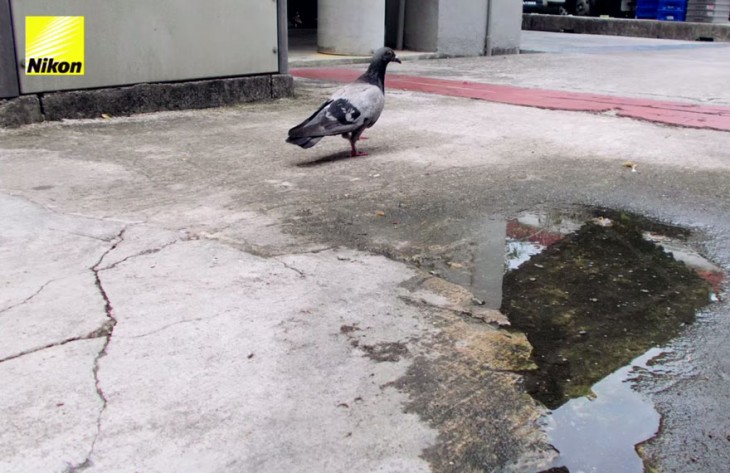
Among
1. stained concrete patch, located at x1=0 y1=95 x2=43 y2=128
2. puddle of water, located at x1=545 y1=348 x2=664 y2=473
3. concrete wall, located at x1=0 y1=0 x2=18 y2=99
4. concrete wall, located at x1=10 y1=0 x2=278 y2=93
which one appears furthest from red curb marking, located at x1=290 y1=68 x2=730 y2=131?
puddle of water, located at x1=545 y1=348 x2=664 y2=473

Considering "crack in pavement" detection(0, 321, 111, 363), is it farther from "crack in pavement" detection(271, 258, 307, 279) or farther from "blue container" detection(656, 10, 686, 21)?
"blue container" detection(656, 10, 686, 21)

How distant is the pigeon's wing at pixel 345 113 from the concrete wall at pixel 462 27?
7.86 metres

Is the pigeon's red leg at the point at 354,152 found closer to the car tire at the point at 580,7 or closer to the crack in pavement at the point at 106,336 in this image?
the crack in pavement at the point at 106,336

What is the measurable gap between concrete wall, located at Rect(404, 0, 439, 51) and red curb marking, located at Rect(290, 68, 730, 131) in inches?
114

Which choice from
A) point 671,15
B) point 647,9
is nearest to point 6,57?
point 671,15

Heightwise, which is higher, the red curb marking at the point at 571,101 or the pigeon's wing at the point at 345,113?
the pigeon's wing at the point at 345,113

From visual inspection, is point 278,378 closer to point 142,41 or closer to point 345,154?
point 345,154

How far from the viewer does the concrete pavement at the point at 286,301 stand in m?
2.03

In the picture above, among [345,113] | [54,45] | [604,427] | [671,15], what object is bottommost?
[604,427]

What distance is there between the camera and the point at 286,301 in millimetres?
2877

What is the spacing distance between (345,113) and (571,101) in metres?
3.95

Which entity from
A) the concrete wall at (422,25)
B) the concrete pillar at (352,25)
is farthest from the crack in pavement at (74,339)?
the concrete wall at (422,25)

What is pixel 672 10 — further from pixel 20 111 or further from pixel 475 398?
pixel 475 398

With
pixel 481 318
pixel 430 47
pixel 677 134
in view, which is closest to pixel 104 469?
pixel 481 318
